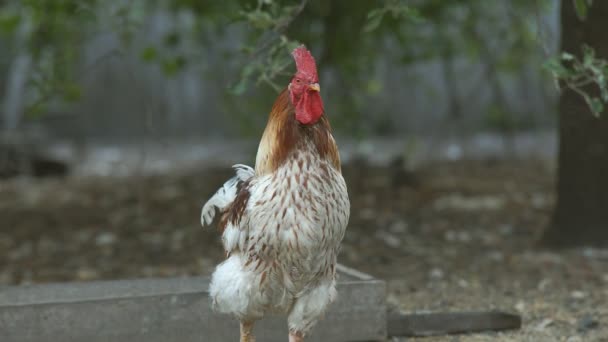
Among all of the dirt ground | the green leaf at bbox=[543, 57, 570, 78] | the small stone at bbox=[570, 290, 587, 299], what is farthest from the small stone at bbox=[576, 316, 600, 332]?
the green leaf at bbox=[543, 57, 570, 78]

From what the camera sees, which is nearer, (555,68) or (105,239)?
(555,68)

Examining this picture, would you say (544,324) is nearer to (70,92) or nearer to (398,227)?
(398,227)

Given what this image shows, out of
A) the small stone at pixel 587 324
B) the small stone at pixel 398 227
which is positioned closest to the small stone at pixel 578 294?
the small stone at pixel 587 324

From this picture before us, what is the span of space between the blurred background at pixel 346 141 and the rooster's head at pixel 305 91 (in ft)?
2.58

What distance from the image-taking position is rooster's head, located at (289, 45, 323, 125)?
3.26m

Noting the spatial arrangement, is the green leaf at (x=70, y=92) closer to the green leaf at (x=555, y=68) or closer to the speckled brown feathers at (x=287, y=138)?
the speckled brown feathers at (x=287, y=138)

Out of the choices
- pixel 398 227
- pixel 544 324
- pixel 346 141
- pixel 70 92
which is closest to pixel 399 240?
pixel 398 227

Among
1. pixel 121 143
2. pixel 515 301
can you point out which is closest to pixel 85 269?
pixel 515 301

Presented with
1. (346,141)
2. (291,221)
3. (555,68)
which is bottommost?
(346,141)

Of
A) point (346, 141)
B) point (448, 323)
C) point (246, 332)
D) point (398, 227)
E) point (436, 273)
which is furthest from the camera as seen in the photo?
point (346, 141)

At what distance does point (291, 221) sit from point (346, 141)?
8.51 m

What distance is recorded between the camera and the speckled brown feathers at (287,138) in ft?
11.0

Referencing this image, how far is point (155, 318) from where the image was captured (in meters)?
4.02

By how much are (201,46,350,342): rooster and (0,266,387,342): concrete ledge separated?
0.56m
